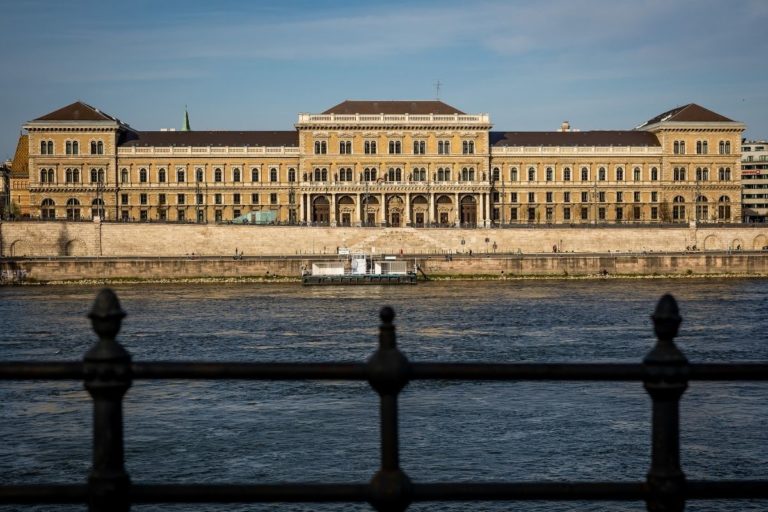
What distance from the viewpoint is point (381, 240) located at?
266ft

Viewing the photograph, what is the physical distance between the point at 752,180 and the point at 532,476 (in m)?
126

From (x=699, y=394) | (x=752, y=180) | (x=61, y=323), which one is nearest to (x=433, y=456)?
(x=699, y=394)

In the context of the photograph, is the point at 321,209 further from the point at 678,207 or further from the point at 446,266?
the point at 678,207

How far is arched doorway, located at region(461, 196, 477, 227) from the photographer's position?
302 ft

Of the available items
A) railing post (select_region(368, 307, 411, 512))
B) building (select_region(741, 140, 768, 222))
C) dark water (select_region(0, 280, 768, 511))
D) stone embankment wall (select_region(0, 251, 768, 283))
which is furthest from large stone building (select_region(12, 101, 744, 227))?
railing post (select_region(368, 307, 411, 512))

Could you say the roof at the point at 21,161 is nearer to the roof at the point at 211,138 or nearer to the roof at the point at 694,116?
the roof at the point at 211,138

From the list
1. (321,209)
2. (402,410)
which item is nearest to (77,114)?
(321,209)

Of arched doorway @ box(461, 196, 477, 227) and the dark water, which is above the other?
arched doorway @ box(461, 196, 477, 227)

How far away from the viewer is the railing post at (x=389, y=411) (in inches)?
148

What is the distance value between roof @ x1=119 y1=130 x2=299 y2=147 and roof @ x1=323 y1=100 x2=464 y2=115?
17.9 ft

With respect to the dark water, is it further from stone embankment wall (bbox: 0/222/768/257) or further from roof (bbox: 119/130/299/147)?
roof (bbox: 119/130/299/147)

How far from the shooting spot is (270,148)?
93.0 m

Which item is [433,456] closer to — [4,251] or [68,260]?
[68,260]

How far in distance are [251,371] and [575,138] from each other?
314ft
